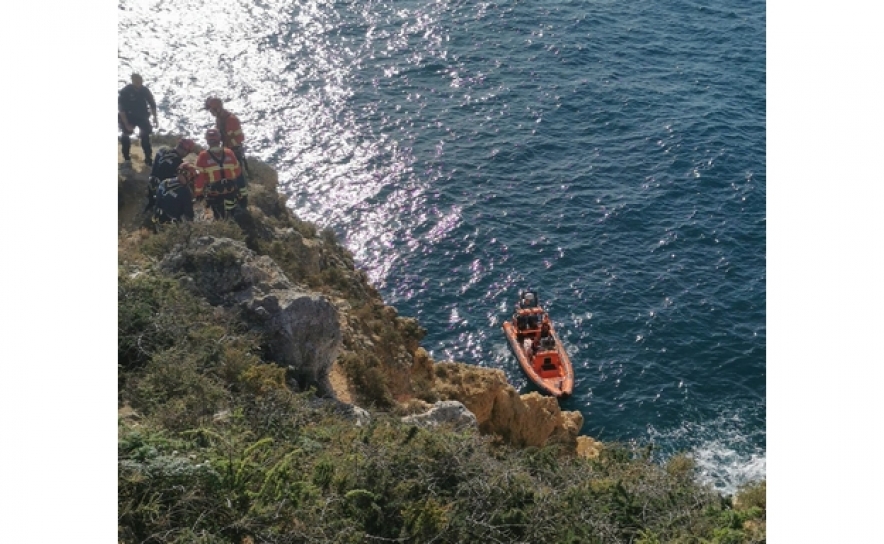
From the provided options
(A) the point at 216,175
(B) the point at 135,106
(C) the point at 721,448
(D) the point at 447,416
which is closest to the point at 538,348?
(C) the point at 721,448

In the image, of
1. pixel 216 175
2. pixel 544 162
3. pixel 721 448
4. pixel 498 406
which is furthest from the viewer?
pixel 544 162

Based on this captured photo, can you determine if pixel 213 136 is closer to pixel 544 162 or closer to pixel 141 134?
pixel 141 134

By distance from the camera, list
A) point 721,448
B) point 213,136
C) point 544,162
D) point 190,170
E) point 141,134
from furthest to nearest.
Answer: point 544,162 → point 721,448 → point 141,134 → point 190,170 → point 213,136

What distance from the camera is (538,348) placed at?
86.2 feet

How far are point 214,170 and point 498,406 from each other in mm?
8436

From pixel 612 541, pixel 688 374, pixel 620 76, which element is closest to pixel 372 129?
pixel 620 76

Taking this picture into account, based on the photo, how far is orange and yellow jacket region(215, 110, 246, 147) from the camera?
1697 centimetres

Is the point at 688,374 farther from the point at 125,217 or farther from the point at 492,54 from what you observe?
the point at 492,54

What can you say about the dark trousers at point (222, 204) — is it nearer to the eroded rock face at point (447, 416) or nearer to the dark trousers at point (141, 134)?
the dark trousers at point (141, 134)


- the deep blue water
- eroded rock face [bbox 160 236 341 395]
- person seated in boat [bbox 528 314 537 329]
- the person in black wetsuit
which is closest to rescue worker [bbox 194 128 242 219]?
the person in black wetsuit

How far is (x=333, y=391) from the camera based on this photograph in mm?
15094

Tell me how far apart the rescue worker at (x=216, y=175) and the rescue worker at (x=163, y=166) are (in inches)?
19.0

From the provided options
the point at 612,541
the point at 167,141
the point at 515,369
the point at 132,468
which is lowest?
the point at 515,369

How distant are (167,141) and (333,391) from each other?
30.7 ft
